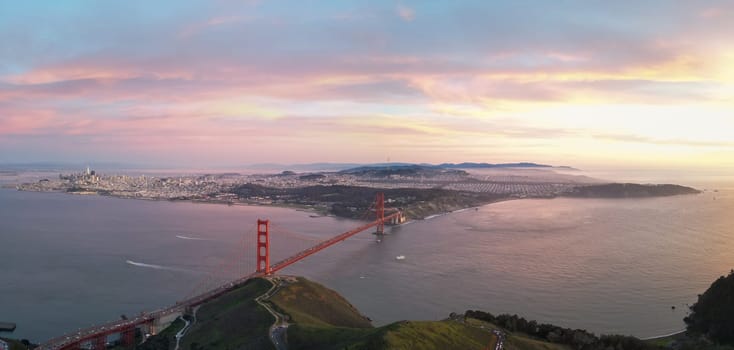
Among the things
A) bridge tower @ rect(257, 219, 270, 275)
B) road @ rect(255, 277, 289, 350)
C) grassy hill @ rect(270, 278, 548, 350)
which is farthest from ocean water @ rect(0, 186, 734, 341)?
road @ rect(255, 277, 289, 350)

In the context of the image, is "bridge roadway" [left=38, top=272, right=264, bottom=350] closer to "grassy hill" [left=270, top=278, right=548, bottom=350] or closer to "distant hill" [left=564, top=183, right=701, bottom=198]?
"grassy hill" [left=270, top=278, right=548, bottom=350]

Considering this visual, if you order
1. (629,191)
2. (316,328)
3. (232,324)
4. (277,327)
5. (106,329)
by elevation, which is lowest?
(106,329)

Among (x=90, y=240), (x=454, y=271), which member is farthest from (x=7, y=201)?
(x=454, y=271)

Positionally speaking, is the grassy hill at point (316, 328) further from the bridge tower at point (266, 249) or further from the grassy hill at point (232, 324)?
the bridge tower at point (266, 249)

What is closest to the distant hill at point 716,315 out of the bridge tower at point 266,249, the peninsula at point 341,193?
the bridge tower at point 266,249

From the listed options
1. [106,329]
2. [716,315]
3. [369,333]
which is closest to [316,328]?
[369,333]

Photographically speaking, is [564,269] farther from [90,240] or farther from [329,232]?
[90,240]

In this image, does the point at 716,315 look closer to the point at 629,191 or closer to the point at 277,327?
the point at 277,327

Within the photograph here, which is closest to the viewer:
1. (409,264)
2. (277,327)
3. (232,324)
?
(277,327)
